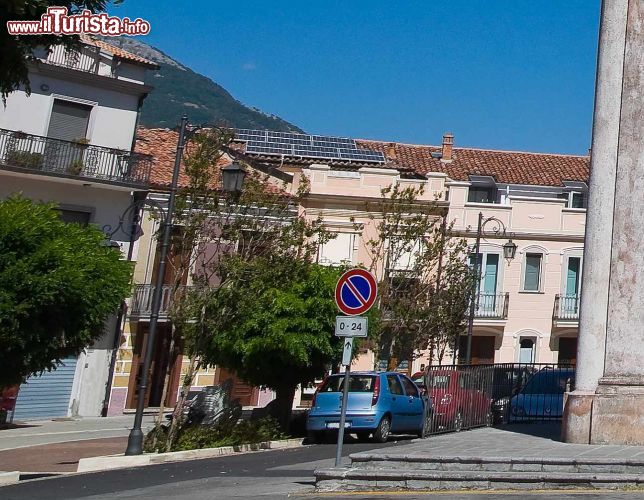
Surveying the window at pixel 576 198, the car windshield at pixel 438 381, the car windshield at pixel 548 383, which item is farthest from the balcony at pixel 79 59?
the window at pixel 576 198

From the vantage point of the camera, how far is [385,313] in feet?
103

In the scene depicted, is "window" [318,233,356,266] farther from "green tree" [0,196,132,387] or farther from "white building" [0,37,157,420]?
"green tree" [0,196,132,387]

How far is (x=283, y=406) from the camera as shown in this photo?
2328 centimetres

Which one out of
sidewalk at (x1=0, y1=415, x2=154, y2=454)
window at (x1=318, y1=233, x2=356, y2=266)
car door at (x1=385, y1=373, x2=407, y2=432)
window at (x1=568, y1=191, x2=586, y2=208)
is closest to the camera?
car door at (x1=385, y1=373, x2=407, y2=432)

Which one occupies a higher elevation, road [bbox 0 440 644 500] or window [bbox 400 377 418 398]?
window [bbox 400 377 418 398]

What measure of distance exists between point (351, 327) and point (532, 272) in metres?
27.6

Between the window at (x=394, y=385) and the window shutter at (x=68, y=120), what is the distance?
46.6 feet

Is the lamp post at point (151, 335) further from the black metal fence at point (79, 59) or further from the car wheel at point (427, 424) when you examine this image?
the black metal fence at point (79, 59)

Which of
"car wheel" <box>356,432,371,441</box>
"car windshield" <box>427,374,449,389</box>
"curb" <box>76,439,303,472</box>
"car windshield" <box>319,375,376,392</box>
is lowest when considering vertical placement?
"curb" <box>76,439,303,472</box>

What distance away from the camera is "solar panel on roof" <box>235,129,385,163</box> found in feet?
135

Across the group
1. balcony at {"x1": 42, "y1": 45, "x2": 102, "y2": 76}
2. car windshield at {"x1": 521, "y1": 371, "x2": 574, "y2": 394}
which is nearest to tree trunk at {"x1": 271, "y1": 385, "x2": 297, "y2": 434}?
car windshield at {"x1": 521, "y1": 371, "x2": 574, "y2": 394}

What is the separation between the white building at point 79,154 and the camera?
29.4 m

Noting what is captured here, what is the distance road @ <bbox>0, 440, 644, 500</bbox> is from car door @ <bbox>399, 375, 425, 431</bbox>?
3.57m

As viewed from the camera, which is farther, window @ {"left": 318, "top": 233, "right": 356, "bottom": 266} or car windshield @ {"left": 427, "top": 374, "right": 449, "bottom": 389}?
window @ {"left": 318, "top": 233, "right": 356, "bottom": 266}
